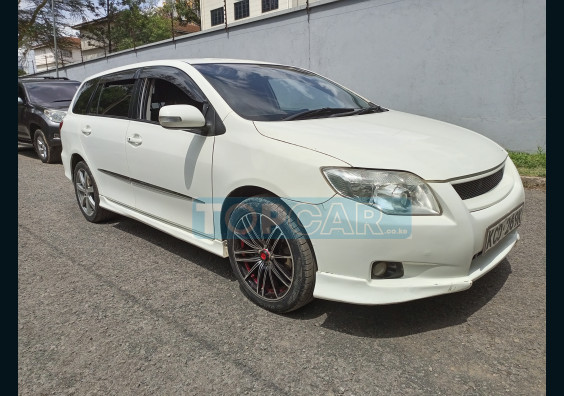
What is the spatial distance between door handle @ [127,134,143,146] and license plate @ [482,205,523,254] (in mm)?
2685

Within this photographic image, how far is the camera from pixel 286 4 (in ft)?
76.4

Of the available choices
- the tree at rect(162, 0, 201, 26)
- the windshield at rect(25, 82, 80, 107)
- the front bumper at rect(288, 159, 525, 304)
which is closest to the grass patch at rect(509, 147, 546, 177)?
the front bumper at rect(288, 159, 525, 304)

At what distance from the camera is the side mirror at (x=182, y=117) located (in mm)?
2873

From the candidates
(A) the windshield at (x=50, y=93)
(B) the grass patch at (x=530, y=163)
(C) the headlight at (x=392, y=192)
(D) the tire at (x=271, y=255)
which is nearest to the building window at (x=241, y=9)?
(A) the windshield at (x=50, y=93)

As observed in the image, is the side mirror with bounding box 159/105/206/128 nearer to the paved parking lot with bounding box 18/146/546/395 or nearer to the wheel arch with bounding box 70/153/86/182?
the paved parking lot with bounding box 18/146/546/395

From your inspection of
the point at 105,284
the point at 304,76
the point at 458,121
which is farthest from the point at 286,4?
the point at 105,284

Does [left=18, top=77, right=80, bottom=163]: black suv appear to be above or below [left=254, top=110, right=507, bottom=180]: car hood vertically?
above

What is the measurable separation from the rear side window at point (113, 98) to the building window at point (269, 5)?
22020 mm

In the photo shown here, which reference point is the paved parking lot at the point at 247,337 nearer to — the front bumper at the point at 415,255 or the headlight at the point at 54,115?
the front bumper at the point at 415,255

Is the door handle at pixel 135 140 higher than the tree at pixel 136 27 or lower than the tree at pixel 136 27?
lower

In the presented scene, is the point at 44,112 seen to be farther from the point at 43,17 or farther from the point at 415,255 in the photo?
the point at 43,17

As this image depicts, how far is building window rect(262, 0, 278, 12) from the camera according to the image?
956 inches

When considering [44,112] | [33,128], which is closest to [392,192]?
[44,112]

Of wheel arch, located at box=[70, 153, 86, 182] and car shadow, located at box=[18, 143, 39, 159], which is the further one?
car shadow, located at box=[18, 143, 39, 159]
